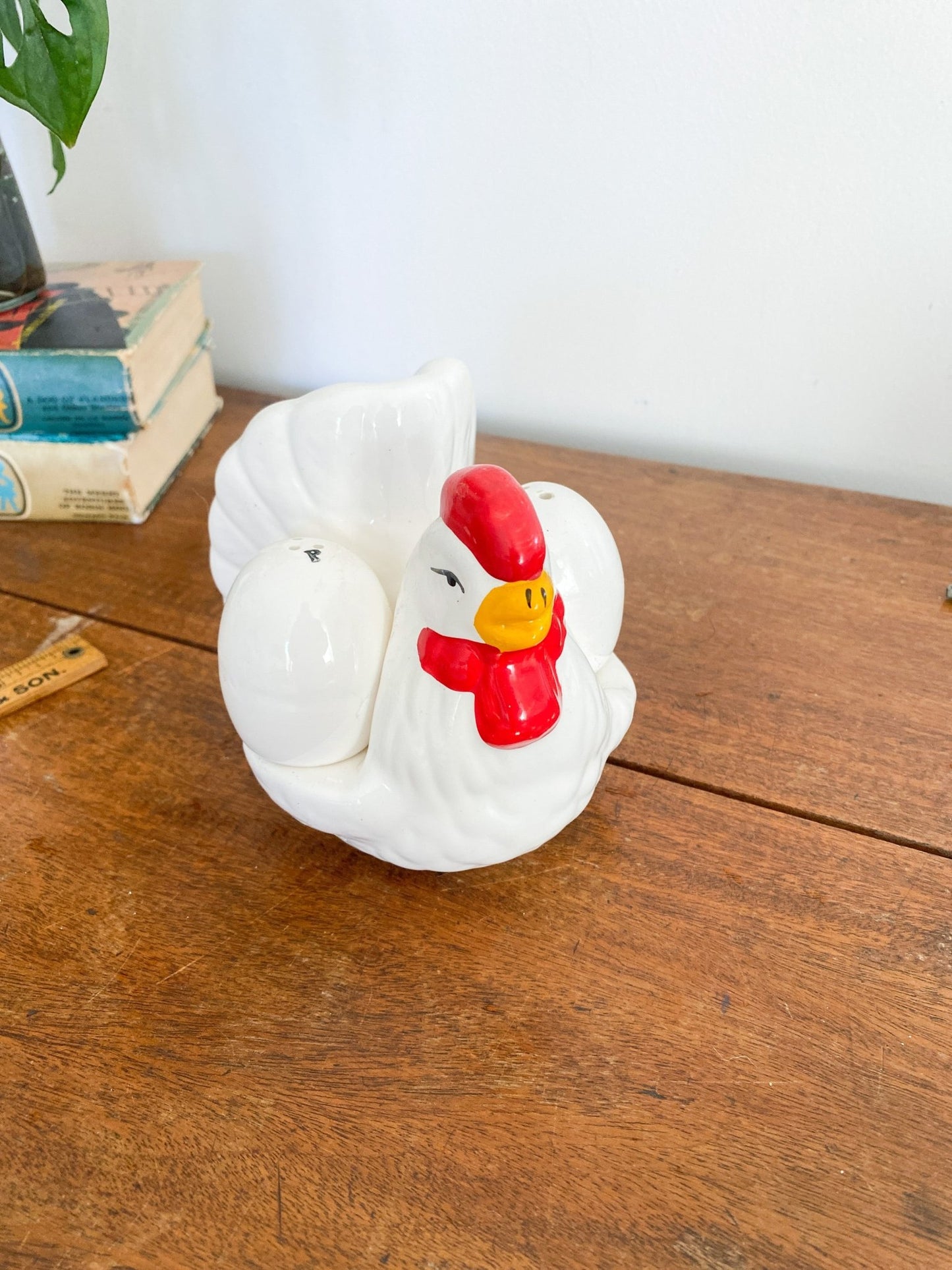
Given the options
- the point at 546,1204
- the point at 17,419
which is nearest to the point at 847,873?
the point at 546,1204

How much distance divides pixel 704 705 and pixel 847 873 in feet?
0.57

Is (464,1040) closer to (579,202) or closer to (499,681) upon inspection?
(499,681)

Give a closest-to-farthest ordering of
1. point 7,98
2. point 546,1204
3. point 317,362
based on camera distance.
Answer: point 546,1204 → point 7,98 → point 317,362

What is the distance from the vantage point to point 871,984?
560mm

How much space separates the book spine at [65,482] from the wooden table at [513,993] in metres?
0.19

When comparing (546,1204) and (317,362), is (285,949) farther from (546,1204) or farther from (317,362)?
(317,362)

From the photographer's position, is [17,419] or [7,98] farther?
[17,419]

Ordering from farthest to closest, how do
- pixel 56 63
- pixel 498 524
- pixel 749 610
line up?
1. pixel 749 610
2. pixel 56 63
3. pixel 498 524

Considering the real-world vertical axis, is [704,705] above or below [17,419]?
below

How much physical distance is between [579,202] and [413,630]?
2.02 feet

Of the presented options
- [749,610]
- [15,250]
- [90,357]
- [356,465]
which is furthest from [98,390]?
[749,610]

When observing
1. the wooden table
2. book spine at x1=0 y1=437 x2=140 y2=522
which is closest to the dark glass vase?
book spine at x1=0 y1=437 x2=140 y2=522

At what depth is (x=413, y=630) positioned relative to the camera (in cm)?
53

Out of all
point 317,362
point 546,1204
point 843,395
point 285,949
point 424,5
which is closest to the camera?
point 546,1204
